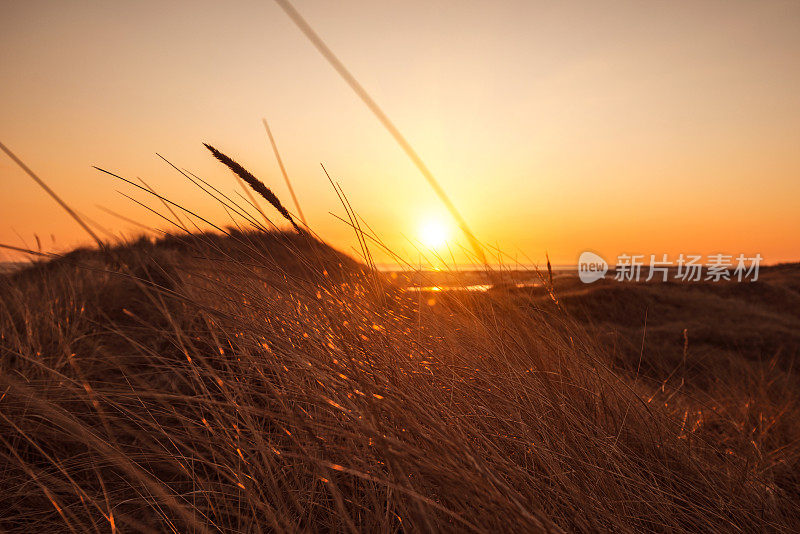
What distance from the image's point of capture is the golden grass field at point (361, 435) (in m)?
0.70

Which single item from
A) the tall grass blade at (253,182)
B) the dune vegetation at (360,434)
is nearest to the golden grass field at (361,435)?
the dune vegetation at (360,434)

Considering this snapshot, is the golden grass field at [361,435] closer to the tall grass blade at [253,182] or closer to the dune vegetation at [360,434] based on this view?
the dune vegetation at [360,434]

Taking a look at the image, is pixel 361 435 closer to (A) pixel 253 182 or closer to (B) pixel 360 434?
(B) pixel 360 434

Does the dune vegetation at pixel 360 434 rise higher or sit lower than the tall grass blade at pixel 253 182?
lower

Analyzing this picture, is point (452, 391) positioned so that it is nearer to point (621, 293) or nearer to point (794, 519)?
point (794, 519)

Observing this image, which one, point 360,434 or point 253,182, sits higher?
point 253,182

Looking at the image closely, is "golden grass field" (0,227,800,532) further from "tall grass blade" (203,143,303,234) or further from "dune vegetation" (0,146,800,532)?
"tall grass blade" (203,143,303,234)

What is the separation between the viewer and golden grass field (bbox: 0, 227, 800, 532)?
2.30 feet

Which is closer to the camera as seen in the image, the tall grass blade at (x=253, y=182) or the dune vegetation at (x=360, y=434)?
the dune vegetation at (x=360, y=434)

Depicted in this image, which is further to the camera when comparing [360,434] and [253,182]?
[253,182]

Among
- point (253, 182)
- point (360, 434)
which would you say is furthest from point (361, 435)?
A: point (253, 182)

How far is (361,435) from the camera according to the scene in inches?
32.3

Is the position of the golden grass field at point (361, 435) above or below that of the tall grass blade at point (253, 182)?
below

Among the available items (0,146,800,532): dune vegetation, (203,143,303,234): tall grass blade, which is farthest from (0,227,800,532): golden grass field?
(203,143,303,234): tall grass blade
